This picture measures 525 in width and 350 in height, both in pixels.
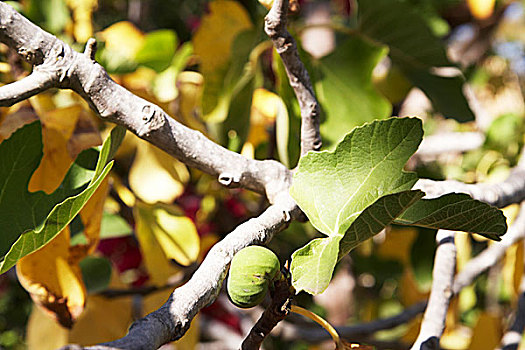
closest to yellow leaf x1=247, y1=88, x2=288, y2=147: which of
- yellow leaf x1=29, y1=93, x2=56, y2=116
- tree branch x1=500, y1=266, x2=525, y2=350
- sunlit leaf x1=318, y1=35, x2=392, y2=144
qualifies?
sunlit leaf x1=318, y1=35, x2=392, y2=144

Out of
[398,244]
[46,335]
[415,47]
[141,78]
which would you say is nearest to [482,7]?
[415,47]

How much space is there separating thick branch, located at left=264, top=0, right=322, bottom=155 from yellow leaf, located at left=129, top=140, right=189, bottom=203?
0.26 metres

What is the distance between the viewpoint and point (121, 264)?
0.98m

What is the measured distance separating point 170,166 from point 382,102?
27 cm

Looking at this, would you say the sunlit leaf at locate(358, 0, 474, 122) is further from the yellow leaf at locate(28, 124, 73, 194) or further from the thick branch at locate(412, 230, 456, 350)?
the yellow leaf at locate(28, 124, 73, 194)

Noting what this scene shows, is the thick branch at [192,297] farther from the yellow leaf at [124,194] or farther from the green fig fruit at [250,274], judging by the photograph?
the yellow leaf at [124,194]

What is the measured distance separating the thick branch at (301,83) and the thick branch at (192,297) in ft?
0.32

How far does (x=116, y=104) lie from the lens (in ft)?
1.06

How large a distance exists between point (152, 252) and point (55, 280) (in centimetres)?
20

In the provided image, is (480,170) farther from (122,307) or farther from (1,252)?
(1,252)

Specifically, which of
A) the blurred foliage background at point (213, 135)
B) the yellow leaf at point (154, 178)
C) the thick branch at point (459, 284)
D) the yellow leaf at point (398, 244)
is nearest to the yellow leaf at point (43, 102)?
the blurred foliage background at point (213, 135)

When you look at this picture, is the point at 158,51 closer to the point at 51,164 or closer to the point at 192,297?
the point at 51,164

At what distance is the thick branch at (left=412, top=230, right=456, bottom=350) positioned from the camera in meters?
0.36

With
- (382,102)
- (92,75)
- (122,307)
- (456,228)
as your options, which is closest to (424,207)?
(456,228)
